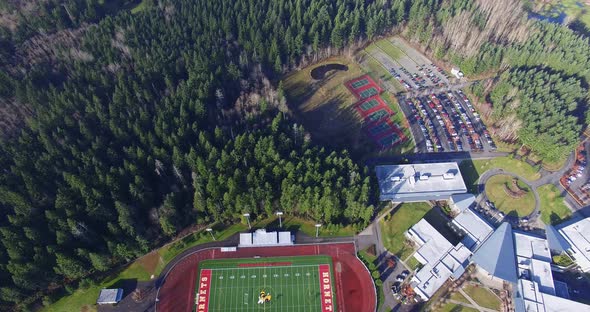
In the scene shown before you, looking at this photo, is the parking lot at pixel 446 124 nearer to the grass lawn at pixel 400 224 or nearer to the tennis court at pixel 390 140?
the tennis court at pixel 390 140

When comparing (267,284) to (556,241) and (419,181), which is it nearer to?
(419,181)

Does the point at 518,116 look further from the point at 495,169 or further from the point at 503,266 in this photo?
the point at 503,266

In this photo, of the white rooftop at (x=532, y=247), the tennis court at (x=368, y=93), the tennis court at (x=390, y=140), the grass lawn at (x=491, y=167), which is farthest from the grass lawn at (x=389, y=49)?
the white rooftop at (x=532, y=247)

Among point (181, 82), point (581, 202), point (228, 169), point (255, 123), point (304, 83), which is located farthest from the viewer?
point (304, 83)

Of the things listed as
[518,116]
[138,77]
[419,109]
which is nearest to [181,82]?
[138,77]

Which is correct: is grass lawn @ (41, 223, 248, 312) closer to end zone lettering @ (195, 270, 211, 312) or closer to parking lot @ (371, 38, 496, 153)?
end zone lettering @ (195, 270, 211, 312)

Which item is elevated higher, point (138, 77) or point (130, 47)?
point (130, 47)

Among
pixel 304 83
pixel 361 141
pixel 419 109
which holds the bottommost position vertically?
pixel 361 141
